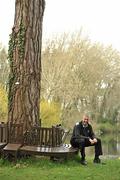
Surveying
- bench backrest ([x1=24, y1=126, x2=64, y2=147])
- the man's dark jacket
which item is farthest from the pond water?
bench backrest ([x1=24, y1=126, x2=64, y2=147])

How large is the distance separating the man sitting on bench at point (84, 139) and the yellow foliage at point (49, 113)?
26827 millimetres

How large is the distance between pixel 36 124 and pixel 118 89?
34.9 metres

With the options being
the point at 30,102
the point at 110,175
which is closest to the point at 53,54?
the point at 30,102

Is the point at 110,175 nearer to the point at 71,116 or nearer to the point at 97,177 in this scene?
the point at 97,177

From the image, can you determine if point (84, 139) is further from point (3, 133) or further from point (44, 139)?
point (3, 133)

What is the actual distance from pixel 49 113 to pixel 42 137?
1080 inches

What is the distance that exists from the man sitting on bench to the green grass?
0.36 m

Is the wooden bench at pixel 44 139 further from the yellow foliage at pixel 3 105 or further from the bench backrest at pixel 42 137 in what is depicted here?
the yellow foliage at pixel 3 105

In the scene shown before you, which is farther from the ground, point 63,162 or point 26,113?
point 26,113

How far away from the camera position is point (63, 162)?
11.7 m

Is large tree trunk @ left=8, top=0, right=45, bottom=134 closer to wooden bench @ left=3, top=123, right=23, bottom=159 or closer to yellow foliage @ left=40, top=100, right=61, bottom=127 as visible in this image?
wooden bench @ left=3, top=123, right=23, bottom=159

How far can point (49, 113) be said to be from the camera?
39.8 metres

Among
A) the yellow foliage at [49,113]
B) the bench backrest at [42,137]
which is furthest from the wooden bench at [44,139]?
the yellow foliage at [49,113]

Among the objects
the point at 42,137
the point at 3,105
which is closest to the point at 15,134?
the point at 42,137
